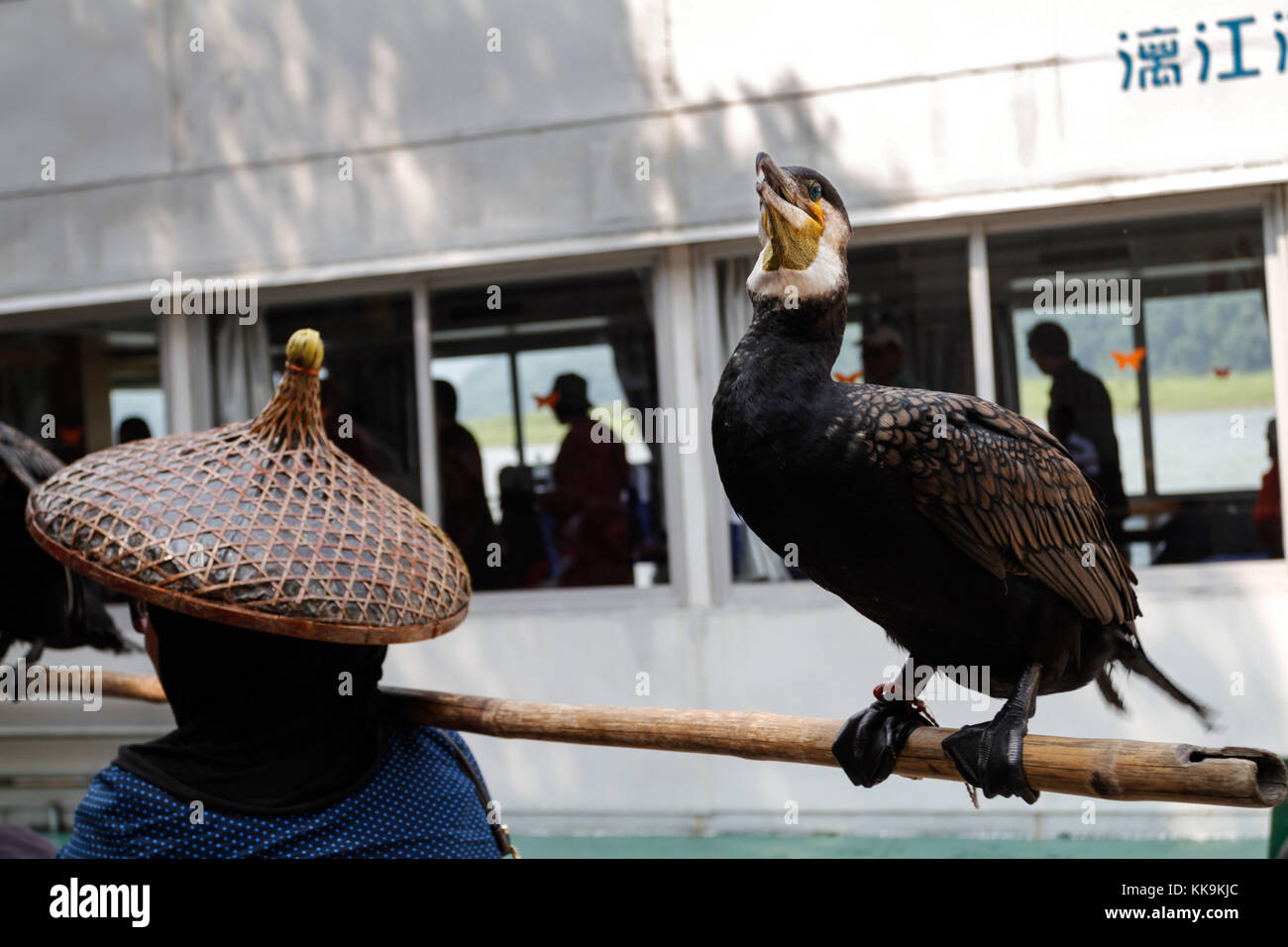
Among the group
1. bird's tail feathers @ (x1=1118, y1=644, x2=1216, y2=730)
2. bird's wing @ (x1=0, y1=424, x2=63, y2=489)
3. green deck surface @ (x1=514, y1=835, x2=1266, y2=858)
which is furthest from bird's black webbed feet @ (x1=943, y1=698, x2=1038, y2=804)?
green deck surface @ (x1=514, y1=835, x2=1266, y2=858)

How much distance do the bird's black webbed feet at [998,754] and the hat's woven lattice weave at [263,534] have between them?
915 mm

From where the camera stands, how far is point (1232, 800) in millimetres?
1592

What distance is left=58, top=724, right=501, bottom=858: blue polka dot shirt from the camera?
7.03 ft

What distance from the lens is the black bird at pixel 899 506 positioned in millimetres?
1641

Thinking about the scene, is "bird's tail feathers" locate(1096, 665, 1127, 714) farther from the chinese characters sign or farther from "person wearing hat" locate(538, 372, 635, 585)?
"person wearing hat" locate(538, 372, 635, 585)

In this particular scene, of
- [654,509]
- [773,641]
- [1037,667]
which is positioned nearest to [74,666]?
[654,509]

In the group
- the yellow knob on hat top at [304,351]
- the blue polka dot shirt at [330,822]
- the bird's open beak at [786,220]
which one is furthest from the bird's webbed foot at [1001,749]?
the yellow knob on hat top at [304,351]

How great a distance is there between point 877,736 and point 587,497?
14.1 ft

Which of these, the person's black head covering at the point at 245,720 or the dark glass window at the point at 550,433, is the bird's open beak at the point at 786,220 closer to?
the person's black head covering at the point at 245,720

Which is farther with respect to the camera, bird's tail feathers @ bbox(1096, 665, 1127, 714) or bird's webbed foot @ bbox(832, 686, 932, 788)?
bird's tail feathers @ bbox(1096, 665, 1127, 714)

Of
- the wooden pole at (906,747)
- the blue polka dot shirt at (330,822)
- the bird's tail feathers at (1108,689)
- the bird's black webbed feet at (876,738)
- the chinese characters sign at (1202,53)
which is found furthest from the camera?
the chinese characters sign at (1202,53)

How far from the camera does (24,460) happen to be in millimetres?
3814

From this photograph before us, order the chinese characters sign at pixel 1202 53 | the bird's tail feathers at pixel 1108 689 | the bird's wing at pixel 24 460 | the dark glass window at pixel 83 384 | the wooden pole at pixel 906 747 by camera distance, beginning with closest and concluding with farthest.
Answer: the wooden pole at pixel 906 747
the bird's tail feathers at pixel 1108 689
the bird's wing at pixel 24 460
the chinese characters sign at pixel 1202 53
the dark glass window at pixel 83 384

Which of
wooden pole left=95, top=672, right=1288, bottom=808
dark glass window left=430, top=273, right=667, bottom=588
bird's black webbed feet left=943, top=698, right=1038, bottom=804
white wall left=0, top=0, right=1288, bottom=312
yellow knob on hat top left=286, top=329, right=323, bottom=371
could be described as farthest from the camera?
dark glass window left=430, top=273, right=667, bottom=588
